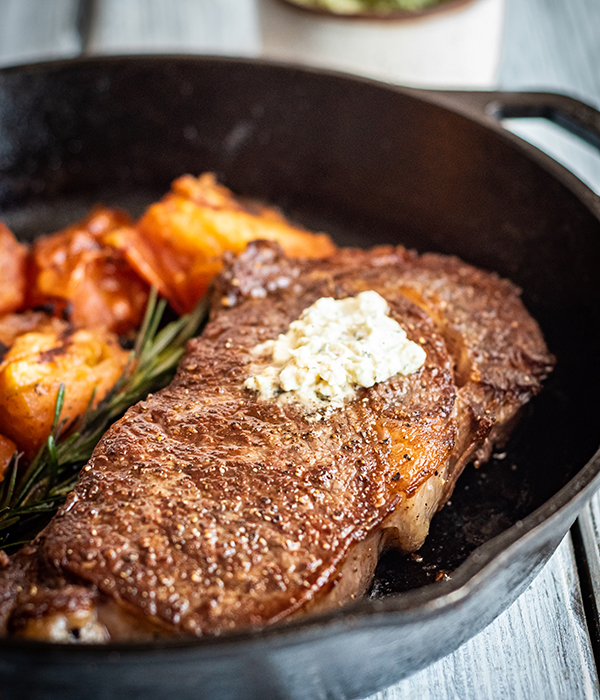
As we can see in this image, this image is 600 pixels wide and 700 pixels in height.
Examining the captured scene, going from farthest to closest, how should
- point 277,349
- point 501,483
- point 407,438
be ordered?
point 501,483
point 277,349
point 407,438

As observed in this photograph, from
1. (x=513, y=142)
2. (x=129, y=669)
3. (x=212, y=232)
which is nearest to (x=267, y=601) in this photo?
(x=129, y=669)

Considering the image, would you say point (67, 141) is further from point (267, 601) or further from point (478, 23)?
point (267, 601)

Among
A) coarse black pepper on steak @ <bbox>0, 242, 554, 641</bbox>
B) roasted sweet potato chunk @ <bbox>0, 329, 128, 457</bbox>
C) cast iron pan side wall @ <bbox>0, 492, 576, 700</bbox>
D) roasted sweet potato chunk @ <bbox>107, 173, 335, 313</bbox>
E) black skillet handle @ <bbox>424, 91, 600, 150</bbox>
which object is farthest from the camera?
roasted sweet potato chunk @ <bbox>107, 173, 335, 313</bbox>

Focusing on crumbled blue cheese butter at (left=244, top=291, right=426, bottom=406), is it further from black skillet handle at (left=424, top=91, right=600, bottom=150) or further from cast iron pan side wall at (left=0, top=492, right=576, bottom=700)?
black skillet handle at (left=424, top=91, right=600, bottom=150)

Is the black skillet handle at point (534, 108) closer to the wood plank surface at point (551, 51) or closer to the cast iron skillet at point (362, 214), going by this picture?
the cast iron skillet at point (362, 214)

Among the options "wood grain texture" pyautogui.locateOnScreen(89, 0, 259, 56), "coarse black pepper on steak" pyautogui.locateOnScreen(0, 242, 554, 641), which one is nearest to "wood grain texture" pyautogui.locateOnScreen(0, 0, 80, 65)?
"wood grain texture" pyautogui.locateOnScreen(89, 0, 259, 56)

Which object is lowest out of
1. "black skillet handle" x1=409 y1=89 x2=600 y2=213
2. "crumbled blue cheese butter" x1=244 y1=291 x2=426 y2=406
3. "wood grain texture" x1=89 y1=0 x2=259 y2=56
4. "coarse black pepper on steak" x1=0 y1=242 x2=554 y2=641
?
"coarse black pepper on steak" x1=0 y1=242 x2=554 y2=641
